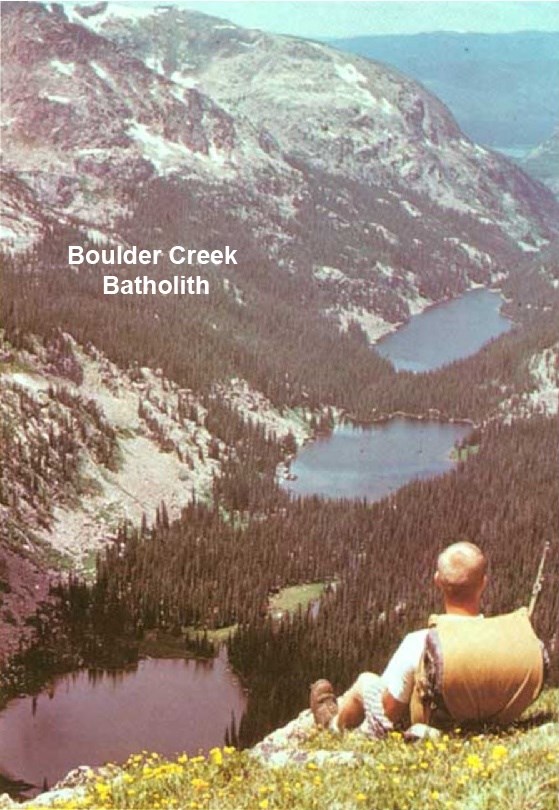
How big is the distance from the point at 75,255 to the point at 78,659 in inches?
2326

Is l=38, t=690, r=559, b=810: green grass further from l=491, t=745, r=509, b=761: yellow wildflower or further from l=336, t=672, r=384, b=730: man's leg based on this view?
l=336, t=672, r=384, b=730: man's leg

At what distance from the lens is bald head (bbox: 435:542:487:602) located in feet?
36.0

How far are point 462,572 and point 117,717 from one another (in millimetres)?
29399

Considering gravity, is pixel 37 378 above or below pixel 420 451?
above

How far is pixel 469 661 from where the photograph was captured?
11.1m

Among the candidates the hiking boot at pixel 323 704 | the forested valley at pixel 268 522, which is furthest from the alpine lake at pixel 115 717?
the hiking boot at pixel 323 704

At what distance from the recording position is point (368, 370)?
109875 mm

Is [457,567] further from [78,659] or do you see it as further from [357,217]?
[357,217]

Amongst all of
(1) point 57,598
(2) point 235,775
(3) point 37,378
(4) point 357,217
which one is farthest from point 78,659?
(4) point 357,217

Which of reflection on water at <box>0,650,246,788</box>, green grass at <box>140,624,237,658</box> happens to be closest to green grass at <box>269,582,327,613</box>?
green grass at <box>140,624,237,658</box>

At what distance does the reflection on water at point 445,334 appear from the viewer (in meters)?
124

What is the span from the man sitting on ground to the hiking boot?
2691mm

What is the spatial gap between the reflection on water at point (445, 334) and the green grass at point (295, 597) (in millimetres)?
65095

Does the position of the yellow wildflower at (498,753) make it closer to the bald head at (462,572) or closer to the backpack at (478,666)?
the backpack at (478,666)
